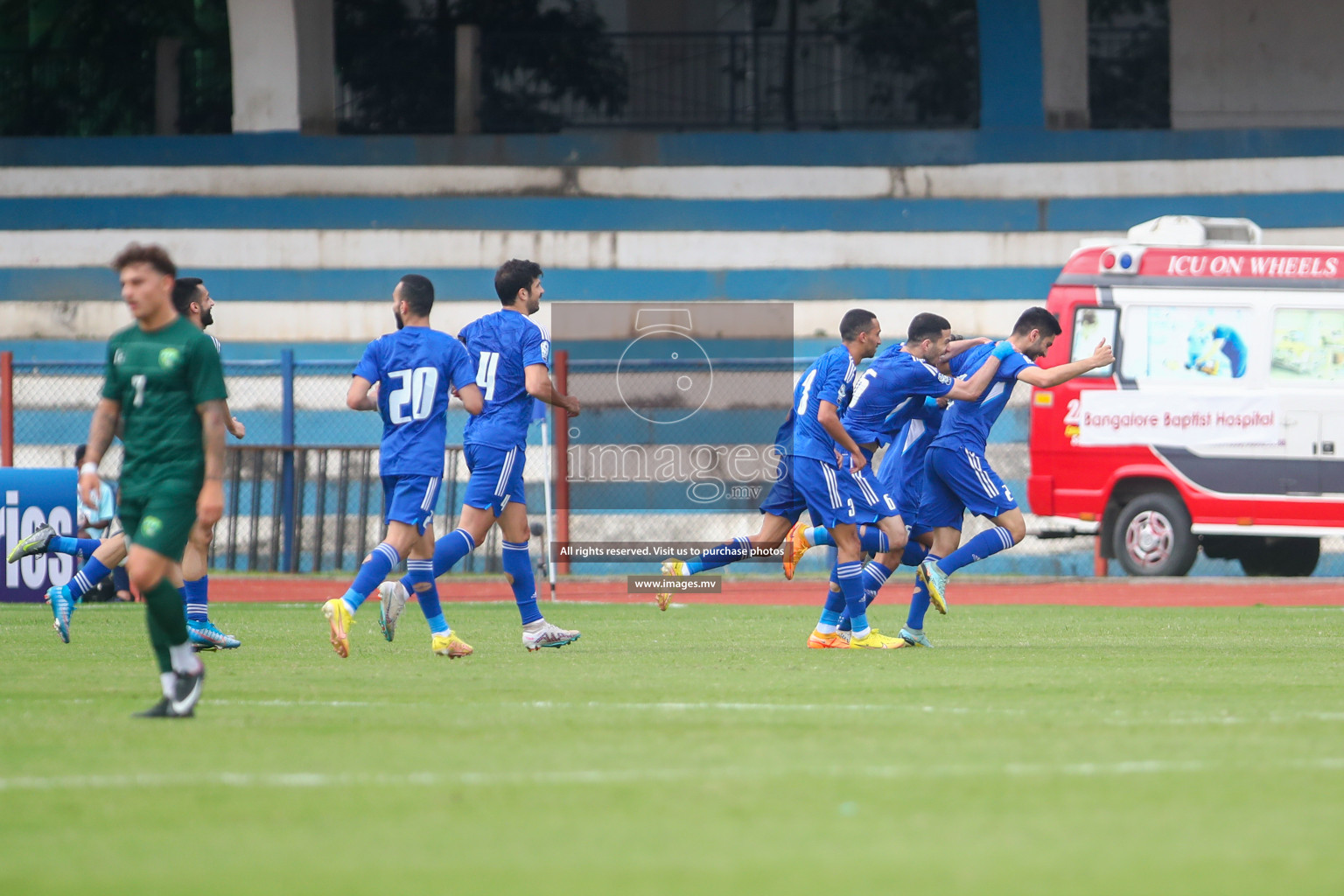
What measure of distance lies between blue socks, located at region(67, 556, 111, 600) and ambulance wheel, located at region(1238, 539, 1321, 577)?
12.4m

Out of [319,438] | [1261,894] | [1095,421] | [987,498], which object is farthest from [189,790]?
[319,438]

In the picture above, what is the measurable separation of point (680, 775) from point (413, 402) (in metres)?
4.61

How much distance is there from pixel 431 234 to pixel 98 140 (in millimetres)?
4887

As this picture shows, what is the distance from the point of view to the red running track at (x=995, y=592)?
1589 cm

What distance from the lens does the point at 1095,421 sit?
59.3 feet

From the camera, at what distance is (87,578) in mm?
10828

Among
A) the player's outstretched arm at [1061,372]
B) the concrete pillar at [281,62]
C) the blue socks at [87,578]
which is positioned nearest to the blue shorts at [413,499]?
the blue socks at [87,578]

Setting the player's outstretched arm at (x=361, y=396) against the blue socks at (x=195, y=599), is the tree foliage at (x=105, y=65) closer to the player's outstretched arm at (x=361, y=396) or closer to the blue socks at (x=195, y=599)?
the blue socks at (x=195, y=599)

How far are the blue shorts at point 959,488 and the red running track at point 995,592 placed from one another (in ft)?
15.1

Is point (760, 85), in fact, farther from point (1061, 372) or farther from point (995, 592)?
point (1061, 372)

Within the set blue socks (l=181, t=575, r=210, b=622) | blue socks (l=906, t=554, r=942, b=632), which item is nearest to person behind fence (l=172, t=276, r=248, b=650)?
blue socks (l=181, t=575, r=210, b=622)

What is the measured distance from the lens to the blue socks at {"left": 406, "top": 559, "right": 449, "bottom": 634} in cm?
988

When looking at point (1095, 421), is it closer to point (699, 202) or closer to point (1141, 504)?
point (1141, 504)

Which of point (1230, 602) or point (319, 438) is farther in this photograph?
point (319, 438)
